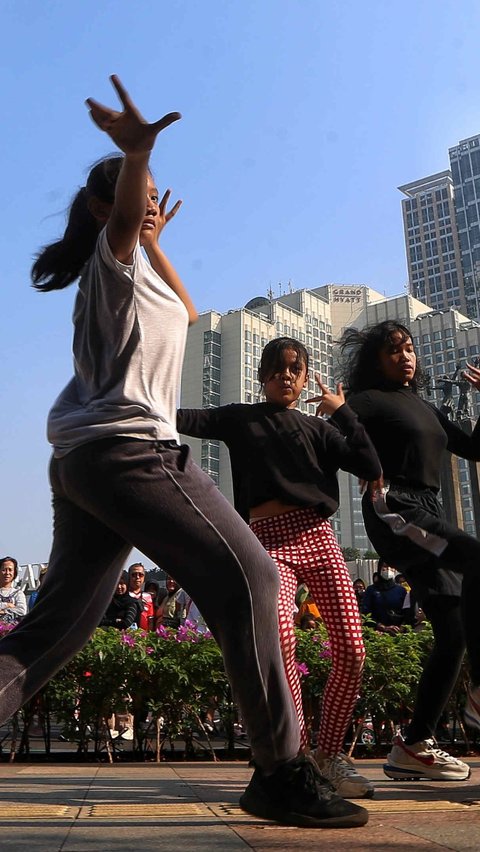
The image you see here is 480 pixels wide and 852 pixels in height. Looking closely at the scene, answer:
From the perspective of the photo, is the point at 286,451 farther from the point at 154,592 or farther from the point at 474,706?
the point at 154,592

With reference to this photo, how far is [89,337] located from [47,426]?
288mm

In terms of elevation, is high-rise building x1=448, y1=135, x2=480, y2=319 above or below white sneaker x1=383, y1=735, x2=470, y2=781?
above

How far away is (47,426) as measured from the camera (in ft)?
7.79

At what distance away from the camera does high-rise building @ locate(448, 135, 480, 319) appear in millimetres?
137625

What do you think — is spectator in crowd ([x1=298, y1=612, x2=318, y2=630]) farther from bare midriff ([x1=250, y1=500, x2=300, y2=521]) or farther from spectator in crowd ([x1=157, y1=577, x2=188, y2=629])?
bare midriff ([x1=250, y1=500, x2=300, y2=521])

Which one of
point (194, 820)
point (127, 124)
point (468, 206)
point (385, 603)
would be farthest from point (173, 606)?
point (468, 206)

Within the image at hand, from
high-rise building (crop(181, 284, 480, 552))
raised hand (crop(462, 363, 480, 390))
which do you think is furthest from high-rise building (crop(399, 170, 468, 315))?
raised hand (crop(462, 363, 480, 390))

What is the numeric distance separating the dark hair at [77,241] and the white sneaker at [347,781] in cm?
213

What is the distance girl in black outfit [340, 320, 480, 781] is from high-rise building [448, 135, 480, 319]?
453 ft

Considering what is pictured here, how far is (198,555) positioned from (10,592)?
7.59 metres

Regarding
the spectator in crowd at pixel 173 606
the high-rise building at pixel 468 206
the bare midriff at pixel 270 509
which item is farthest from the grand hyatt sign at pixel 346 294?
the bare midriff at pixel 270 509

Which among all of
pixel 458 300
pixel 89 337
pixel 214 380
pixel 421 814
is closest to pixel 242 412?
pixel 89 337

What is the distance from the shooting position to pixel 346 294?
135m

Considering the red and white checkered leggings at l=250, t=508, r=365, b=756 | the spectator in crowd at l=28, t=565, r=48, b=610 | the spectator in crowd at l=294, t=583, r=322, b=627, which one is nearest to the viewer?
the spectator in crowd at l=28, t=565, r=48, b=610
